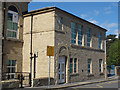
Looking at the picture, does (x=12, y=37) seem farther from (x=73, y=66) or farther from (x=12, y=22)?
(x=73, y=66)

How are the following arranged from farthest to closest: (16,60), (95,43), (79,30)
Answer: (95,43)
(79,30)
(16,60)

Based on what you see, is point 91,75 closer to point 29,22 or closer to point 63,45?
point 63,45

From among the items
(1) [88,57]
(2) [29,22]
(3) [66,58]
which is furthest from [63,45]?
(1) [88,57]

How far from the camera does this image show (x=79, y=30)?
22250 mm

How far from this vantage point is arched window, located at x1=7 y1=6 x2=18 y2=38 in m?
17.8

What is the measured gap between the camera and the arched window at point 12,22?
17.8 m

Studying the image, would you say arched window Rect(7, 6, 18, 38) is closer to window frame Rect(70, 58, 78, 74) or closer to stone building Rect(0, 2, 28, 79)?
stone building Rect(0, 2, 28, 79)

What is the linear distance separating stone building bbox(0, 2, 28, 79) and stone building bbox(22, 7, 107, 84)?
23.9 inches

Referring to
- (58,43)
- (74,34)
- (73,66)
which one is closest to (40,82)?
(58,43)

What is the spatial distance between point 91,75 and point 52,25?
953cm

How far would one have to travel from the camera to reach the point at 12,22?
59.6ft

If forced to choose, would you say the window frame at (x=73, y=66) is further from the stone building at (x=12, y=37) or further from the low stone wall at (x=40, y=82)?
the stone building at (x=12, y=37)

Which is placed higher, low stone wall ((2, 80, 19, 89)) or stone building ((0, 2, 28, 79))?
stone building ((0, 2, 28, 79))

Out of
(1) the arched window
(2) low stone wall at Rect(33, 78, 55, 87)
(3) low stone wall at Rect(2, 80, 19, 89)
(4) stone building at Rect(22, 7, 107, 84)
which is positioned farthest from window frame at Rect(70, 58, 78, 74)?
(3) low stone wall at Rect(2, 80, 19, 89)
